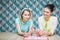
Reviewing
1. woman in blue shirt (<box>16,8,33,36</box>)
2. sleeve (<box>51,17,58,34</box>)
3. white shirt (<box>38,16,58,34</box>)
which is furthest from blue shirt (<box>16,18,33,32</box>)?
sleeve (<box>51,17,58,34</box>)

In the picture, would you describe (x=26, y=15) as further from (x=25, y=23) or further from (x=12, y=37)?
(x=12, y=37)

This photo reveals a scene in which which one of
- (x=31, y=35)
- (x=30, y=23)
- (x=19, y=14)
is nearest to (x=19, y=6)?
(x=19, y=14)

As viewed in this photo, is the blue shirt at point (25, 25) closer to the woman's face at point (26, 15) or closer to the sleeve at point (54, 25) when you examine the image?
the woman's face at point (26, 15)

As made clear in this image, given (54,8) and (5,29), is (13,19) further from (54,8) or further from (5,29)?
(54,8)

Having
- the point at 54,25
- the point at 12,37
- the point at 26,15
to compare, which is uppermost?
the point at 26,15

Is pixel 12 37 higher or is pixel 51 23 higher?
pixel 51 23

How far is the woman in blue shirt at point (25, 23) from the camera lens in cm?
153

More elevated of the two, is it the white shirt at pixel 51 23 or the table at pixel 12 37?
the white shirt at pixel 51 23

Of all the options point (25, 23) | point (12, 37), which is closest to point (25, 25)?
point (25, 23)

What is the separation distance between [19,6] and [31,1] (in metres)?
0.14

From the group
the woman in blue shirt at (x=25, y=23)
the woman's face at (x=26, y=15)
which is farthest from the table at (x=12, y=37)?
the woman's face at (x=26, y=15)

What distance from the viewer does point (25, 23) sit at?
5.15ft

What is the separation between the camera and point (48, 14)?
153 centimetres

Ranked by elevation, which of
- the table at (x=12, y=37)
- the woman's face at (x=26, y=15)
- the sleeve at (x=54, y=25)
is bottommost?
the table at (x=12, y=37)
